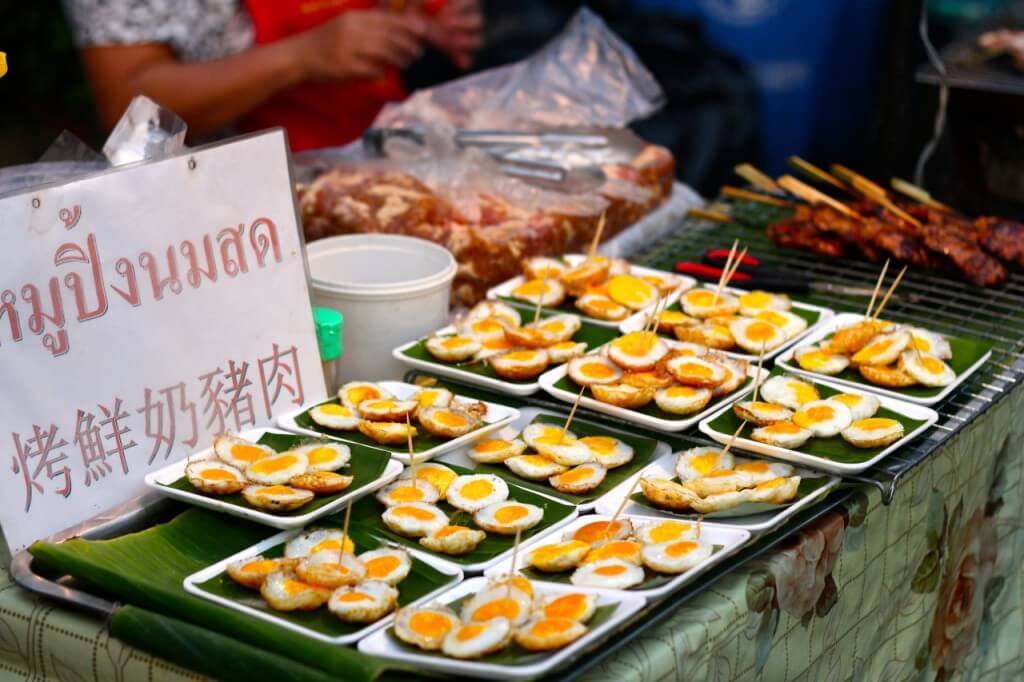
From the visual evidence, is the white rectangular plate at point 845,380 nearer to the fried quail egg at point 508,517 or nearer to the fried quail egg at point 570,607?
the fried quail egg at point 508,517

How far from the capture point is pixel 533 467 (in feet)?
7.29

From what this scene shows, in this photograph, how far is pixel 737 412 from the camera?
93.0 inches

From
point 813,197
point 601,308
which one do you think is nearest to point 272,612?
point 601,308

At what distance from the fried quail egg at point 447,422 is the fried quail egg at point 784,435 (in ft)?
1.78

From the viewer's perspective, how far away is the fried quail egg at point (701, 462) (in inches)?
87.3

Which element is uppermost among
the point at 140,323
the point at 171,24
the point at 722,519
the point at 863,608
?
the point at 171,24

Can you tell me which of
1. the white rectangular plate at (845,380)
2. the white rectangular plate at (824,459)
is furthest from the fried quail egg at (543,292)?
the white rectangular plate at (824,459)

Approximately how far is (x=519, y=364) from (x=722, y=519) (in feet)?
2.14

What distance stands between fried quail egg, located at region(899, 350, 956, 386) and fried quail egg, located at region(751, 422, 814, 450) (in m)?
0.39

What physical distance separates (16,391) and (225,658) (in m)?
0.63

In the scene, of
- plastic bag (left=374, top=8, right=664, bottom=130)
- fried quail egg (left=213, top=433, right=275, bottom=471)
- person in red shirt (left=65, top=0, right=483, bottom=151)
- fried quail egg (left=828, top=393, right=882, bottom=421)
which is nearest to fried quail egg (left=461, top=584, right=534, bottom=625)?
fried quail egg (left=213, top=433, right=275, bottom=471)

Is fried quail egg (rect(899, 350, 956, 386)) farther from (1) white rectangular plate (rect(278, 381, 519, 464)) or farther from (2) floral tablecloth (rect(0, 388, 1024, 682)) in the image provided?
(1) white rectangular plate (rect(278, 381, 519, 464))

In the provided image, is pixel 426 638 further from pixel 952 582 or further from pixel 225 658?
pixel 952 582

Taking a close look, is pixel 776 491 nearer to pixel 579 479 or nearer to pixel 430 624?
pixel 579 479
